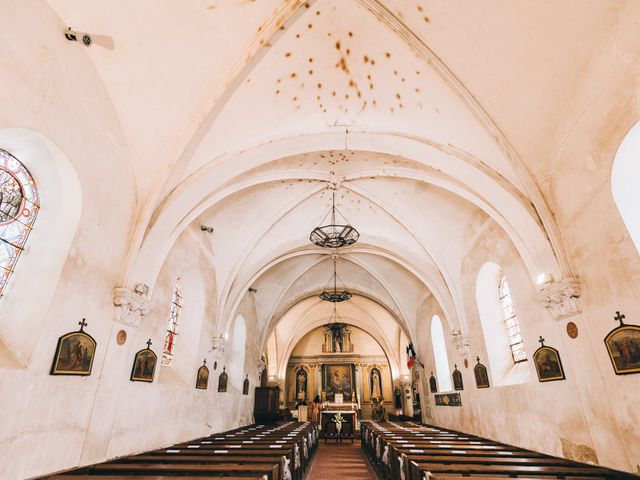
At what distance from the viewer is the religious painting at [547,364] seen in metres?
6.24

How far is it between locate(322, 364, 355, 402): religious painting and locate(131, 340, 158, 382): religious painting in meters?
19.7

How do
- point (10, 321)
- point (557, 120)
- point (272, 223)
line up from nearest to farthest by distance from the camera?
point (10, 321) → point (557, 120) → point (272, 223)

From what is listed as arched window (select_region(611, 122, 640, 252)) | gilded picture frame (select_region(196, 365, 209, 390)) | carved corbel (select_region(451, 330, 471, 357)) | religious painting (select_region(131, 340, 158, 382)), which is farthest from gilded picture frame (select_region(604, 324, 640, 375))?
gilded picture frame (select_region(196, 365, 209, 390))

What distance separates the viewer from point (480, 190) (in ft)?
23.7

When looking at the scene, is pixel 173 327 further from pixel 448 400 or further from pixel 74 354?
pixel 448 400

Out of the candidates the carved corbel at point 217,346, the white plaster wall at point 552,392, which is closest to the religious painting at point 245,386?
the carved corbel at point 217,346

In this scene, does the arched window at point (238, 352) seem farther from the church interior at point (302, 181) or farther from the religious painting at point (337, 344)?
the religious painting at point (337, 344)

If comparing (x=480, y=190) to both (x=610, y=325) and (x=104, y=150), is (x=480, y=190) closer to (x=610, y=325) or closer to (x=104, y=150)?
(x=610, y=325)

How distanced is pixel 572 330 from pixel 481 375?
4230 millimetres

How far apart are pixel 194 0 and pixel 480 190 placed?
6.18 metres

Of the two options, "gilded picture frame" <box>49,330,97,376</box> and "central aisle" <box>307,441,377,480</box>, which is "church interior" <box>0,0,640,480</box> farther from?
"central aisle" <box>307,441,377,480</box>

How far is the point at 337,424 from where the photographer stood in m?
15.7

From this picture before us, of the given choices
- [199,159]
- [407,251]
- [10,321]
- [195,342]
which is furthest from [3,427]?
[407,251]

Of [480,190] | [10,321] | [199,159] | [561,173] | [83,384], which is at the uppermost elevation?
[199,159]
